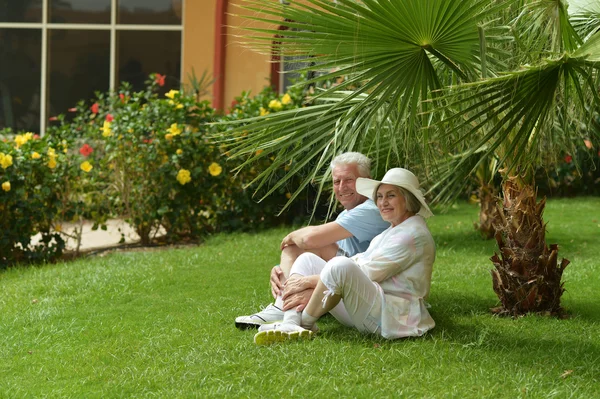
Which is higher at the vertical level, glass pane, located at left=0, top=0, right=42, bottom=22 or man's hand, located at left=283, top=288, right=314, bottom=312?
glass pane, located at left=0, top=0, right=42, bottom=22

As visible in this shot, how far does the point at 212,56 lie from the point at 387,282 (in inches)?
303

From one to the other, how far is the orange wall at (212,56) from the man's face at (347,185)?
21.9ft

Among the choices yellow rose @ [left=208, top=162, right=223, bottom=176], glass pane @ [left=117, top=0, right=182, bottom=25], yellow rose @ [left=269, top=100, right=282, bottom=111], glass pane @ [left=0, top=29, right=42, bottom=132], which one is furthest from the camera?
glass pane @ [left=0, top=29, right=42, bottom=132]

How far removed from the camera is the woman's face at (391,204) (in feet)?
15.9

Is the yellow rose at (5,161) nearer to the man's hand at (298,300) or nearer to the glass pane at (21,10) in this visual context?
the man's hand at (298,300)

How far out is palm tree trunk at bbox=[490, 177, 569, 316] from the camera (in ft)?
17.0

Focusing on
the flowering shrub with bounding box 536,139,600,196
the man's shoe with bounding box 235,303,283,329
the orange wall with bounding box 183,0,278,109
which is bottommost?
the flowering shrub with bounding box 536,139,600,196

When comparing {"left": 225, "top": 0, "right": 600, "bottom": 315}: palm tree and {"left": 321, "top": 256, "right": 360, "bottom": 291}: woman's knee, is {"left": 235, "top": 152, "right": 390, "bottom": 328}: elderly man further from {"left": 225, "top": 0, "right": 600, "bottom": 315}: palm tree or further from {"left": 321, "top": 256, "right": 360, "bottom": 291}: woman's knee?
{"left": 321, "top": 256, "right": 360, "bottom": 291}: woman's knee

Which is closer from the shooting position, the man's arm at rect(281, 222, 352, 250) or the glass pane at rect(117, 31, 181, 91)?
the man's arm at rect(281, 222, 352, 250)

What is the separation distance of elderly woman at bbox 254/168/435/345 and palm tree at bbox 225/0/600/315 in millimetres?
344

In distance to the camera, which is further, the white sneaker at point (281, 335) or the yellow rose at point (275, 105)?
the yellow rose at point (275, 105)

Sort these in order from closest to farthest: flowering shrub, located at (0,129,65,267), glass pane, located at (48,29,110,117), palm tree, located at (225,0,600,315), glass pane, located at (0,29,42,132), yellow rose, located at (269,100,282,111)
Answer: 1. palm tree, located at (225,0,600,315)
2. flowering shrub, located at (0,129,65,267)
3. yellow rose, located at (269,100,282,111)
4. glass pane, located at (48,29,110,117)
5. glass pane, located at (0,29,42,132)

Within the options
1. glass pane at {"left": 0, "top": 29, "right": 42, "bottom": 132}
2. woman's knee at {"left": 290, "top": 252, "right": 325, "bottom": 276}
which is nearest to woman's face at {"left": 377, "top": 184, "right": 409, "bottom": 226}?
woman's knee at {"left": 290, "top": 252, "right": 325, "bottom": 276}

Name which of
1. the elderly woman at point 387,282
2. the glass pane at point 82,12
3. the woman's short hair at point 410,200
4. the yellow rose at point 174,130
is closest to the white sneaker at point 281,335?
the elderly woman at point 387,282
